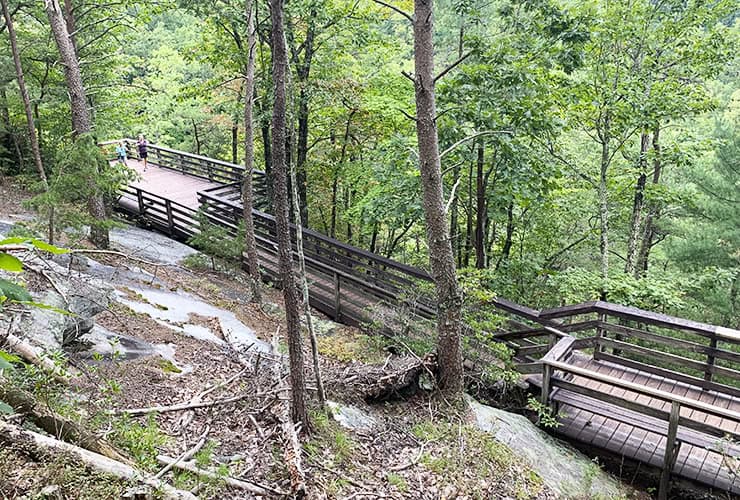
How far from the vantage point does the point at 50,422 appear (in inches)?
126

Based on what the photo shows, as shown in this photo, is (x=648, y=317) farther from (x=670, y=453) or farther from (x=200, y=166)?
(x=200, y=166)

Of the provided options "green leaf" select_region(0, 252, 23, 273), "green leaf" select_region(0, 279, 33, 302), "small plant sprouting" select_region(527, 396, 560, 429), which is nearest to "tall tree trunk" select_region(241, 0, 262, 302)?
"small plant sprouting" select_region(527, 396, 560, 429)

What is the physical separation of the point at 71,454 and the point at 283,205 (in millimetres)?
2348

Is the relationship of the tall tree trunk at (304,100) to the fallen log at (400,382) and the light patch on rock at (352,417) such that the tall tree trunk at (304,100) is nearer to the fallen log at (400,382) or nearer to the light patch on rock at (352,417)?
the fallen log at (400,382)

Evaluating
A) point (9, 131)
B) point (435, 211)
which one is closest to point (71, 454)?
point (435, 211)

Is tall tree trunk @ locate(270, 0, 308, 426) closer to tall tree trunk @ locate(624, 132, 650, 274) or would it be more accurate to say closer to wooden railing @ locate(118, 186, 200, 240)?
wooden railing @ locate(118, 186, 200, 240)

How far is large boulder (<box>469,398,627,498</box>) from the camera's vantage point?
5441 millimetres

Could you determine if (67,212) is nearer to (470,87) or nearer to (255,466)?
(255,466)

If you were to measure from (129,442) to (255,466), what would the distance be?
102cm

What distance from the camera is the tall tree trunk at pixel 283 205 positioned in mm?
3987

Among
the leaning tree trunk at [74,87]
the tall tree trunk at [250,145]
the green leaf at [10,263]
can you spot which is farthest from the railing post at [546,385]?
the leaning tree trunk at [74,87]

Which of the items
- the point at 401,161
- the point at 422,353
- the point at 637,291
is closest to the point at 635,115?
the point at 637,291

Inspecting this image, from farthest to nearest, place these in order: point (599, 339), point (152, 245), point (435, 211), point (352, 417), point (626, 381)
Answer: point (152, 245)
point (599, 339)
point (626, 381)
point (435, 211)
point (352, 417)

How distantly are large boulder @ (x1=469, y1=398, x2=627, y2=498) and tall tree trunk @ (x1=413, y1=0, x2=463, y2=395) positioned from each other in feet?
2.04
